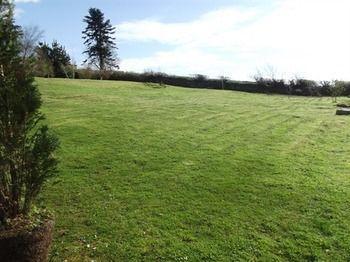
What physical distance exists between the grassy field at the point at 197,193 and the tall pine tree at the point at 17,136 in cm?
113

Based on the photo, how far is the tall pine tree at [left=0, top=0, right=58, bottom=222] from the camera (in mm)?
5711

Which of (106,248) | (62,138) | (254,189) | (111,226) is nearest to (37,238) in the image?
(106,248)

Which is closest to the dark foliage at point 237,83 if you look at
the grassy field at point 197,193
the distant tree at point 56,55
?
the distant tree at point 56,55

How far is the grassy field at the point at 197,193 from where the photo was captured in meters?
6.78

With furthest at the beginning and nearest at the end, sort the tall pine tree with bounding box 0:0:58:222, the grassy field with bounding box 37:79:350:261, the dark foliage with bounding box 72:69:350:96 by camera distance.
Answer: the dark foliage with bounding box 72:69:350:96
the grassy field with bounding box 37:79:350:261
the tall pine tree with bounding box 0:0:58:222

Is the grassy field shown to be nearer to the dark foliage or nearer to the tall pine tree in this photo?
the tall pine tree

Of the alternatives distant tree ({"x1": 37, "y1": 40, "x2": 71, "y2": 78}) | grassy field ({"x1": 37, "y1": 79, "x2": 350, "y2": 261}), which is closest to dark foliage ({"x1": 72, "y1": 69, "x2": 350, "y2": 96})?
distant tree ({"x1": 37, "y1": 40, "x2": 71, "y2": 78})

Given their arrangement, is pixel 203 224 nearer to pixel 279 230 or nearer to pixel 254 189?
pixel 279 230

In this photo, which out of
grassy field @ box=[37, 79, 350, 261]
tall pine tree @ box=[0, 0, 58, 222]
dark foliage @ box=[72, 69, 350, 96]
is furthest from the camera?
dark foliage @ box=[72, 69, 350, 96]

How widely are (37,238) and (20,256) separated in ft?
0.94

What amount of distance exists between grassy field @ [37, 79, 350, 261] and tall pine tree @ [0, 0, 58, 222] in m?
1.13

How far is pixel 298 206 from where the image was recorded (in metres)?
8.23

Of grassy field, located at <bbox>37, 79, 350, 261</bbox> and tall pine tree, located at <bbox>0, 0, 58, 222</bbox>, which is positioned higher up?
tall pine tree, located at <bbox>0, 0, 58, 222</bbox>

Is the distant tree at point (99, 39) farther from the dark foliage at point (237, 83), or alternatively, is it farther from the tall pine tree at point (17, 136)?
the tall pine tree at point (17, 136)
